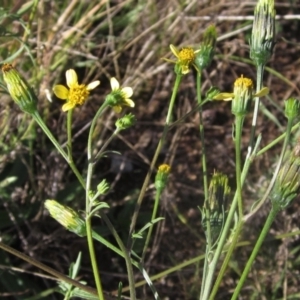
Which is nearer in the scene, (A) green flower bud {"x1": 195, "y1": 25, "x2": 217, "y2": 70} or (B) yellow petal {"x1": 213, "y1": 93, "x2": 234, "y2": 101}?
(B) yellow petal {"x1": 213, "y1": 93, "x2": 234, "y2": 101}

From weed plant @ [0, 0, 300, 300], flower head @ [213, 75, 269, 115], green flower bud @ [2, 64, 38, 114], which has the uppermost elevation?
green flower bud @ [2, 64, 38, 114]

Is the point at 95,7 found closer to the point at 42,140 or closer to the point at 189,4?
the point at 189,4

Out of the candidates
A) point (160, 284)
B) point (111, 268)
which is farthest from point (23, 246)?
point (160, 284)

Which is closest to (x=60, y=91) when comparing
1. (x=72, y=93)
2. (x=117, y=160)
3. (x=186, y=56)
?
(x=72, y=93)

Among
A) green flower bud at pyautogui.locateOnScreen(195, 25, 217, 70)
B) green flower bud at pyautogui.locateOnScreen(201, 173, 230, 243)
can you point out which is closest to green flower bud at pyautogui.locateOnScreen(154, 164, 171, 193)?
green flower bud at pyautogui.locateOnScreen(201, 173, 230, 243)

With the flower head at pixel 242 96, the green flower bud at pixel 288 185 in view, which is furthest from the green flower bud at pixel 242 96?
the green flower bud at pixel 288 185

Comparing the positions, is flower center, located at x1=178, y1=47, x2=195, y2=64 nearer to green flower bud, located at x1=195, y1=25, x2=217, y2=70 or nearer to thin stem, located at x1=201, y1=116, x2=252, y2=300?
green flower bud, located at x1=195, y1=25, x2=217, y2=70

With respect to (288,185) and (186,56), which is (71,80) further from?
(288,185)
